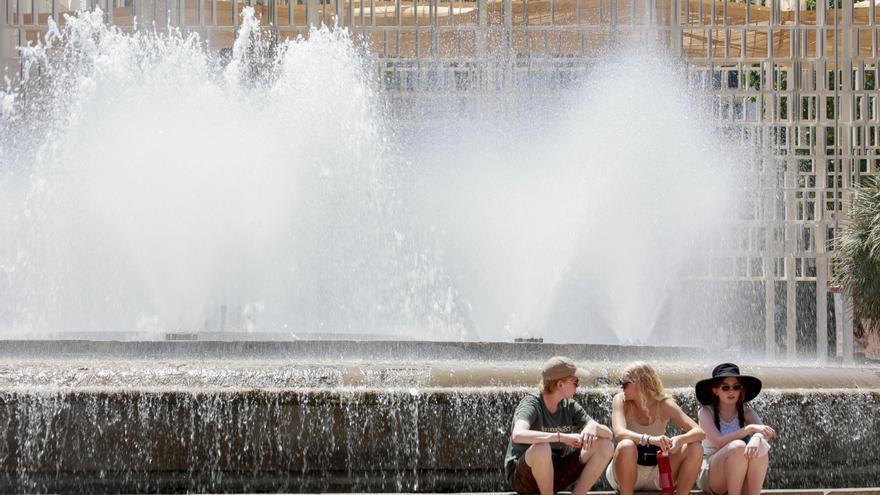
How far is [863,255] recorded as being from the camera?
16.9 m

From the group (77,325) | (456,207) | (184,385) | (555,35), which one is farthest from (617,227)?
(184,385)

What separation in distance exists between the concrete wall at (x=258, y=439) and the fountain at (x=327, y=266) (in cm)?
1

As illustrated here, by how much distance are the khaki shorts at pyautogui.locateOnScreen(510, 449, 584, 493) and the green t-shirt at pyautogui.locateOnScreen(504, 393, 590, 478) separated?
60 mm

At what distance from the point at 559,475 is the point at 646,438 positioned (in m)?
0.40

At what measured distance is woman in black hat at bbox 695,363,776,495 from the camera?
548 centimetres

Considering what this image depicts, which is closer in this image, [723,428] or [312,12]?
[723,428]

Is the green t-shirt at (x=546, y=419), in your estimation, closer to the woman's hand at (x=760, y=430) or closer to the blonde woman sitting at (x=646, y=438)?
the blonde woman sitting at (x=646, y=438)

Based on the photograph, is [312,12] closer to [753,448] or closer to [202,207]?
[202,207]

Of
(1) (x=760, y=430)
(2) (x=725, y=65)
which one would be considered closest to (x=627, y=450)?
(1) (x=760, y=430)

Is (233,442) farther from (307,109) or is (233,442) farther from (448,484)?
(307,109)

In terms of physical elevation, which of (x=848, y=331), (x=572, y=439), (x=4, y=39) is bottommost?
(x=848, y=331)

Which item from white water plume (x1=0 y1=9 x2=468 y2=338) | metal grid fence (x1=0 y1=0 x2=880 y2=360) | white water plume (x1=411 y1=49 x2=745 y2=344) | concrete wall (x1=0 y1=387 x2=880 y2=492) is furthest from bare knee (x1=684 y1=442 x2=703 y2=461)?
metal grid fence (x1=0 y1=0 x2=880 y2=360)

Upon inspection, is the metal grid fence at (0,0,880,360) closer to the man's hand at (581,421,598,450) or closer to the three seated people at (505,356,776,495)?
the three seated people at (505,356,776,495)

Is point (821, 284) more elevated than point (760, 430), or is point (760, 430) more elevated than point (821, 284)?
point (760, 430)
